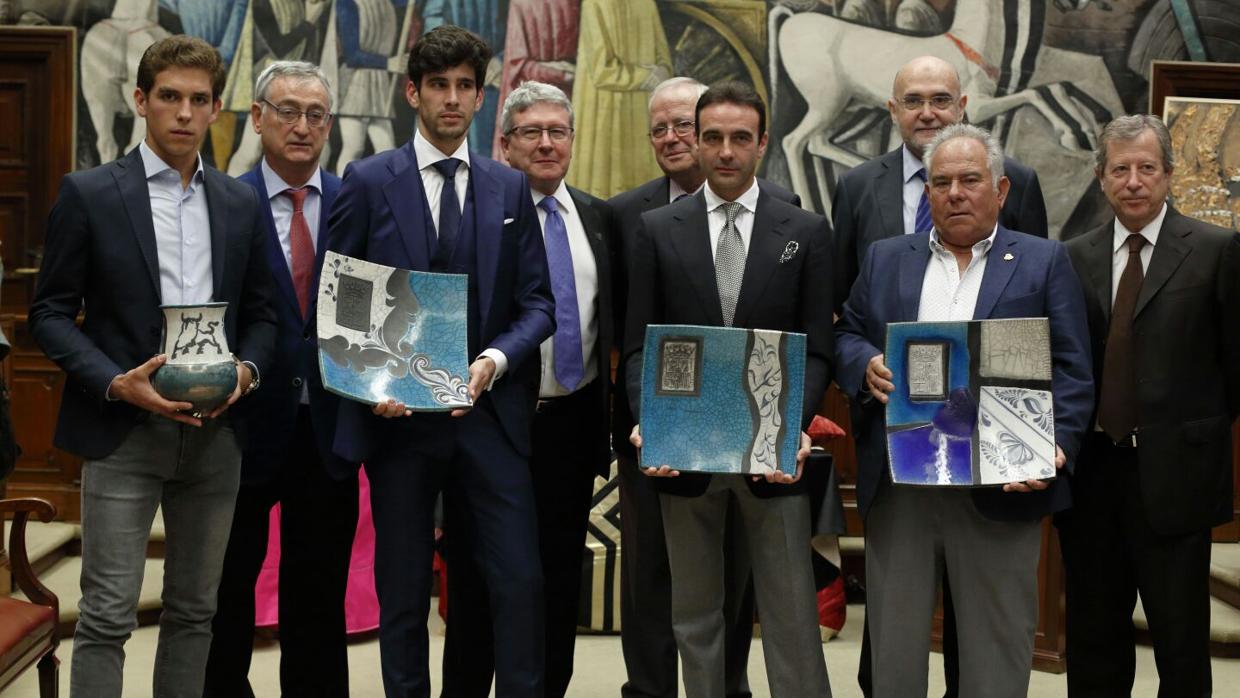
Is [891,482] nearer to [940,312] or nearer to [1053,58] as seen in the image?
[940,312]

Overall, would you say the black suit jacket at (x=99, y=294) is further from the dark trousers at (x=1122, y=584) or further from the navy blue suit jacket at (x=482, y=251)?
the dark trousers at (x=1122, y=584)

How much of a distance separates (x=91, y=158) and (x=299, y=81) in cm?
444

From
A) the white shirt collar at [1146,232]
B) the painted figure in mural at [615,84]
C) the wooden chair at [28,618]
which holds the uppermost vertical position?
the painted figure in mural at [615,84]

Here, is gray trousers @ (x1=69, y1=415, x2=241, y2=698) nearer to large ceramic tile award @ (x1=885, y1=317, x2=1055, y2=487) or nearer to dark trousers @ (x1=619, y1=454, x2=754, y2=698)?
dark trousers @ (x1=619, y1=454, x2=754, y2=698)

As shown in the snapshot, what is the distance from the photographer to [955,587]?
3605 mm

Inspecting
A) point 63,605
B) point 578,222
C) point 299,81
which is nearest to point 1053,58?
point 578,222

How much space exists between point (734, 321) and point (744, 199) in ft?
1.12

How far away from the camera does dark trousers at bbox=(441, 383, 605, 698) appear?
13.6ft

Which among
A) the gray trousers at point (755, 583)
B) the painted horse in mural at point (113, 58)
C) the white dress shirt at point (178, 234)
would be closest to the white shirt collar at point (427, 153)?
the white dress shirt at point (178, 234)

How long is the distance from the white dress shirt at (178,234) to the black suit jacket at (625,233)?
1210mm

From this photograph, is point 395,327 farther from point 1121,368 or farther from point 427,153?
point 1121,368

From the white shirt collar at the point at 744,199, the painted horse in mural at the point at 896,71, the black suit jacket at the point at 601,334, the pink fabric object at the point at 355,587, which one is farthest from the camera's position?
the painted horse in mural at the point at 896,71

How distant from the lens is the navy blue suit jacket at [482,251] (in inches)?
142

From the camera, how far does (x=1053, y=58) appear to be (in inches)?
320
